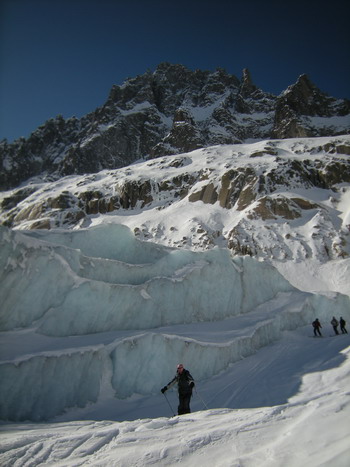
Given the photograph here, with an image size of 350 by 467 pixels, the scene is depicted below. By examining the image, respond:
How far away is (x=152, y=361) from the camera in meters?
12.3

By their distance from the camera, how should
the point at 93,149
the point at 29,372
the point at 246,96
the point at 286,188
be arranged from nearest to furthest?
the point at 29,372
the point at 286,188
the point at 93,149
the point at 246,96

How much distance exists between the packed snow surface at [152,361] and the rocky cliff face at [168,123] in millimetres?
92616

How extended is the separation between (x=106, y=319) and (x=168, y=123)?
147126 millimetres

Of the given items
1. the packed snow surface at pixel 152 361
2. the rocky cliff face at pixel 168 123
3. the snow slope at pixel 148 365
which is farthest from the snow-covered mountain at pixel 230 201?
the rocky cliff face at pixel 168 123

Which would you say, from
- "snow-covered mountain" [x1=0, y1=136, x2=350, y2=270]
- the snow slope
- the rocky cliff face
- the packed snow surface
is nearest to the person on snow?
the packed snow surface

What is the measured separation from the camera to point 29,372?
31.5ft

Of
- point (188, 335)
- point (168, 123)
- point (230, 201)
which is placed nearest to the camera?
point (188, 335)

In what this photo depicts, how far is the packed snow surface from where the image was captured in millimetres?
4531

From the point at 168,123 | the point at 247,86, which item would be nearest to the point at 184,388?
the point at 168,123

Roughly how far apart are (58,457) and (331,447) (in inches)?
162

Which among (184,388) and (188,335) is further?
(188,335)

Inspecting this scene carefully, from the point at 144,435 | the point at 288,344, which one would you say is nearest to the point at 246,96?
the point at 288,344

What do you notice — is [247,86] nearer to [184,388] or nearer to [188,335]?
[188,335]

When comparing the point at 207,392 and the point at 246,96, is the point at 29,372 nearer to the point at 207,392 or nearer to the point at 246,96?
the point at 207,392
